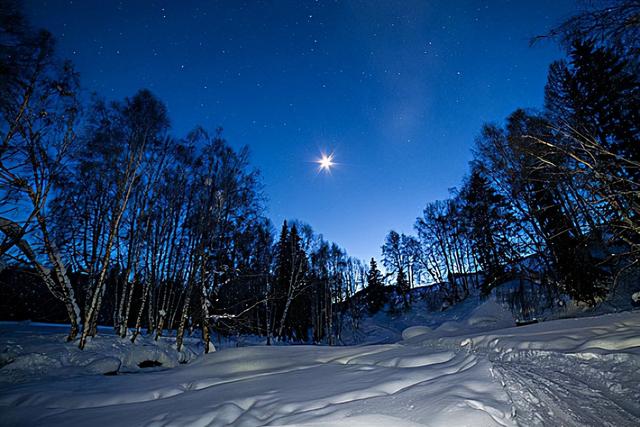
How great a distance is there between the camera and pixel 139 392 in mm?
3094

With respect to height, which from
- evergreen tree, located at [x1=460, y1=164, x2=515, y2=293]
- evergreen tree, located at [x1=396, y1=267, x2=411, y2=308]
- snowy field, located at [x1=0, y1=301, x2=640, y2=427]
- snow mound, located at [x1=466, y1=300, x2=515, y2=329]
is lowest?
snow mound, located at [x1=466, y1=300, x2=515, y2=329]

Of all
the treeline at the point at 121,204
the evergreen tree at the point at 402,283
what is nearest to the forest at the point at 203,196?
the treeline at the point at 121,204

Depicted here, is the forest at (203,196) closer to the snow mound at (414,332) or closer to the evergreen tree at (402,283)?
the snow mound at (414,332)

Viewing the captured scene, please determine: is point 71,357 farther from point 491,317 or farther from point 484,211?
point 484,211

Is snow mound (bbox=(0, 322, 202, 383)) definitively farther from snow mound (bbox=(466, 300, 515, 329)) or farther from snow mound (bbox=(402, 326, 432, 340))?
snow mound (bbox=(466, 300, 515, 329))

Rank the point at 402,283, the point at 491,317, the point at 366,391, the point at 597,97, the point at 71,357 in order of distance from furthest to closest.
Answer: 1. the point at 402,283
2. the point at 491,317
3. the point at 597,97
4. the point at 71,357
5. the point at 366,391

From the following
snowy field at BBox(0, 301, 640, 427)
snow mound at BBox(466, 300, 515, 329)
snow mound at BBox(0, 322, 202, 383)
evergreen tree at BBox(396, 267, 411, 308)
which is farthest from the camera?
evergreen tree at BBox(396, 267, 411, 308)

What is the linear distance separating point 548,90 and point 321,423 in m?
16.2

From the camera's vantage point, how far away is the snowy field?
2.01 m

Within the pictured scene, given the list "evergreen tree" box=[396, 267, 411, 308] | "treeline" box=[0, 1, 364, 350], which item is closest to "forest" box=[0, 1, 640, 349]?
"treeline" box=[0, 1, 364, 350]

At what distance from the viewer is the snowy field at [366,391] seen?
2010 mm

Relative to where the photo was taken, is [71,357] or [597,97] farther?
[597,97]

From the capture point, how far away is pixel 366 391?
2.42 m

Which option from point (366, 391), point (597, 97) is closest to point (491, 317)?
point (597, 97)
